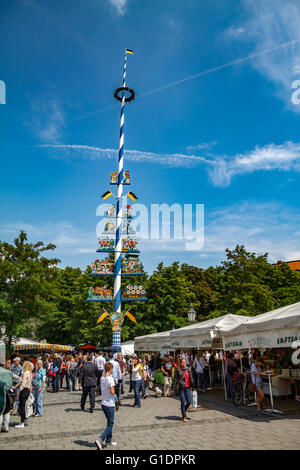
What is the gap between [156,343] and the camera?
22656 mm

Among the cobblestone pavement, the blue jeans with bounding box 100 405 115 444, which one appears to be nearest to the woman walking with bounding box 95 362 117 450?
the blue jeans with bounding box 100 405 115 444

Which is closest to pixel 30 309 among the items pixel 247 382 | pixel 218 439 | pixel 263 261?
pixel 247 382

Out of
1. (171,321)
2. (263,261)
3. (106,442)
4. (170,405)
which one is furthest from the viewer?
(263,261)

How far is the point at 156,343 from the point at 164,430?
1389cm

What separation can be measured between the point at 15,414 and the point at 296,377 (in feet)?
32.4

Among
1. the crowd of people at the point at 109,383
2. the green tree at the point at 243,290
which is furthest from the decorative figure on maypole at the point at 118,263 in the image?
the green tree at the point at 243,290

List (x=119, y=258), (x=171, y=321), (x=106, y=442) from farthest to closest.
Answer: (x=171, y=321), (x=119, y=258), (x=106, y=442)

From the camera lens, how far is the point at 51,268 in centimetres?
3081

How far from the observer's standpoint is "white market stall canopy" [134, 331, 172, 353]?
70.2 feet

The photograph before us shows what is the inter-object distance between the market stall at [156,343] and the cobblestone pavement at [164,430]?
878cm

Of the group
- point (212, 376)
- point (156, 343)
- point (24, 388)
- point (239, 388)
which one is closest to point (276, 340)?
point (239, 388)

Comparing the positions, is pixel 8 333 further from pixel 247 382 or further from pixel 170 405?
pixel 247 382

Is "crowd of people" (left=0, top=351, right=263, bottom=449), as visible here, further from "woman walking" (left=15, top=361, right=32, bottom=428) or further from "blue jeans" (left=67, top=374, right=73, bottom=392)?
"blue jeans" (left=67, top=374, right=73, bottom=392)

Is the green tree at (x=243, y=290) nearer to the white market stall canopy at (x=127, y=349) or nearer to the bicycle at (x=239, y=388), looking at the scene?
the white market stall canopy at (x=127, y=349)
